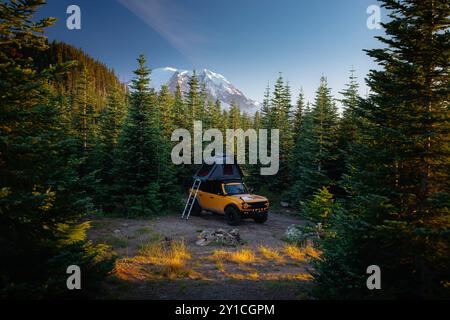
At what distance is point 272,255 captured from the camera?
11.6 meters

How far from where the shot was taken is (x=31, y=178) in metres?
5.40

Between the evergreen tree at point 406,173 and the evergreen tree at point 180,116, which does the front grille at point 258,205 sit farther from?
the evergreen tree at point 180,116

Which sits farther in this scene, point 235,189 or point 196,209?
point 196,209

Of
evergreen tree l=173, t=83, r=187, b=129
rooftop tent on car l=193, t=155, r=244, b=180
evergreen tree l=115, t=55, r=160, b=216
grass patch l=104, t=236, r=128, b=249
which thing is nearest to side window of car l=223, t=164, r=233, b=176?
rooftop tent on car l=193, t=155, r=244, b=180

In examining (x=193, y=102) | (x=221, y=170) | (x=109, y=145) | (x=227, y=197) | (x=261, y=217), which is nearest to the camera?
(x=227, y=197)

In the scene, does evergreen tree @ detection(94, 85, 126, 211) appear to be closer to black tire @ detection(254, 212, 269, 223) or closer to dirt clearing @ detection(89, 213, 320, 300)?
dirt clearing @ detection(89, 213, 320, 300)

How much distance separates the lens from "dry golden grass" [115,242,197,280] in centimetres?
879

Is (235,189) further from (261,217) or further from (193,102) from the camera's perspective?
(193,102)

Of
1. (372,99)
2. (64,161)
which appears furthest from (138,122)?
(372,99)

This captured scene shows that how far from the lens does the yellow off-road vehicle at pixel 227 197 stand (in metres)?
16.6

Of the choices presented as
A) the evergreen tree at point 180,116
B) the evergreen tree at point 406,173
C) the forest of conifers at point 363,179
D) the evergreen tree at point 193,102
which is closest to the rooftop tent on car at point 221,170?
the forest of conifers at point 363,179

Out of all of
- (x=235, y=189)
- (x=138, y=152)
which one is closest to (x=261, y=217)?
Result: (x=235, y=189)

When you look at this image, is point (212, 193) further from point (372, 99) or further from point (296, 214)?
point (372, 99)

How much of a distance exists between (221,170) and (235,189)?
1.61 m
